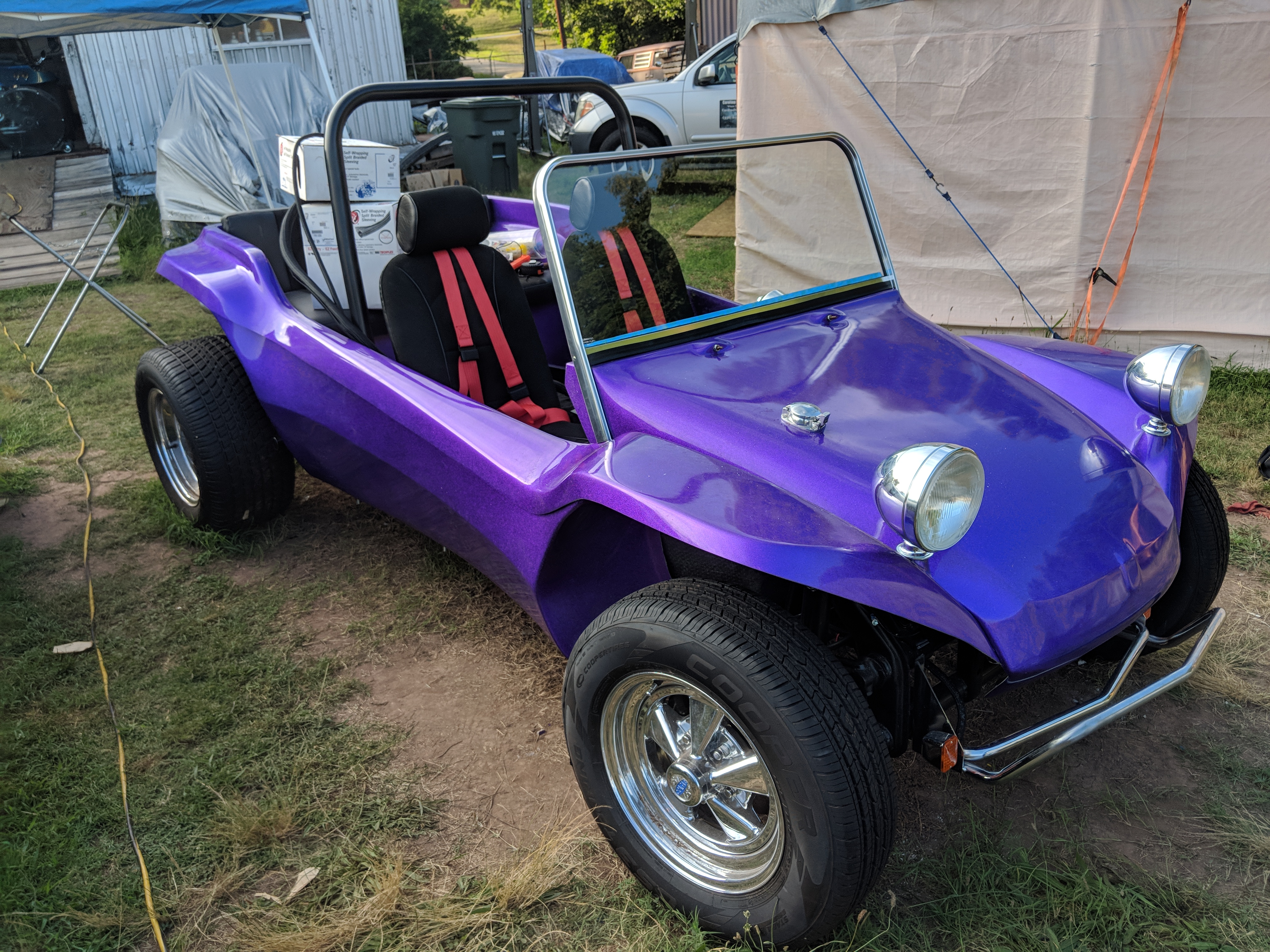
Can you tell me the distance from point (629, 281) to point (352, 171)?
6.10ft

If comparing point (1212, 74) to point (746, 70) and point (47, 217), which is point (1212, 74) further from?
point (47, 217)

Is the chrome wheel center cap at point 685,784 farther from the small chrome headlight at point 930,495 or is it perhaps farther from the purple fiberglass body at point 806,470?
the small chrome headlight at point 930,495

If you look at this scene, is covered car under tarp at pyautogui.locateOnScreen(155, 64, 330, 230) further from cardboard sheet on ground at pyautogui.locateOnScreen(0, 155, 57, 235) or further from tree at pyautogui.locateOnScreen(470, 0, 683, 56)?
tree at pyautogui.locateOnScreen(470, 0, 683, 56)

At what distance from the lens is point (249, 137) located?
8.12m

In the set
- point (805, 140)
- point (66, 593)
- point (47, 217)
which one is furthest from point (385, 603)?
point (47, 217)

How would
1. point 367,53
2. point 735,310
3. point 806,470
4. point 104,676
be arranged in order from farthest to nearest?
1. point 367,53
2. point 104,676
3. point 735,310
4. point 806,470

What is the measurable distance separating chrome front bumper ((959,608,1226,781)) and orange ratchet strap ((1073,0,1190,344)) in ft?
11.1

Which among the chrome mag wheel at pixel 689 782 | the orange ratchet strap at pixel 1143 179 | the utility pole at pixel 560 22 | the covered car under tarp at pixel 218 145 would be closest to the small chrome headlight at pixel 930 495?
the chrome mag wheel at pixel 689 782

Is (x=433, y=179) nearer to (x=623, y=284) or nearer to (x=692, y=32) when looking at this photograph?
(x=623, y=284)

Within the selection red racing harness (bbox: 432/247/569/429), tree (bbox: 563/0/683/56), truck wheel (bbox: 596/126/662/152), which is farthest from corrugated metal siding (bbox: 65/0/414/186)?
tree (bbox: 563/0/683/56)

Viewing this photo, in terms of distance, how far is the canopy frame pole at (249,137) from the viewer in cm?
759

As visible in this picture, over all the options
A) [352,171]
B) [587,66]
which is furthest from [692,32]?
[352,171]

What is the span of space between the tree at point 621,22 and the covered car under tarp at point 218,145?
59.2 ft

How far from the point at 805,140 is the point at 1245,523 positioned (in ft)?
7.36
